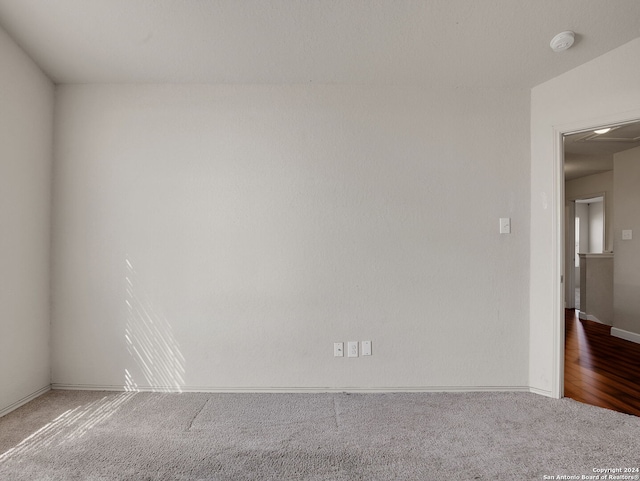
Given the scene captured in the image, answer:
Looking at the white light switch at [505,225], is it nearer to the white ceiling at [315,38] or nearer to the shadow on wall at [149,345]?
the white ceiling at [315,38]

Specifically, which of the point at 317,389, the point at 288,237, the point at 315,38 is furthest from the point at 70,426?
the point at 315,38

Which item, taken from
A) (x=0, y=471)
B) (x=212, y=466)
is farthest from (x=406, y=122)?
(x=0, y=471)

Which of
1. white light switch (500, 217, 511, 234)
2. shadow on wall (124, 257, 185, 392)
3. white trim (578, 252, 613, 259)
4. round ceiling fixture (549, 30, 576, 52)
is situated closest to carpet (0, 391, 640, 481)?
shadow on wall (124, 257, 185, 392)

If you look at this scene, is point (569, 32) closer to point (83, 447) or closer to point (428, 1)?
point (428, 1)

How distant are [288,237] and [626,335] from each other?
4683 mm

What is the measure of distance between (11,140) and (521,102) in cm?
382

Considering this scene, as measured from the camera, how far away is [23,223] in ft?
7.64

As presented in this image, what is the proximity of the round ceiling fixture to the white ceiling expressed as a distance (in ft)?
0.15

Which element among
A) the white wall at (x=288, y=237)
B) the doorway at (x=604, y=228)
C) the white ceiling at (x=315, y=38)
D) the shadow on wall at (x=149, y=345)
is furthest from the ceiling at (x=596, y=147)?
the shadow on wall at (x=149, y=345)

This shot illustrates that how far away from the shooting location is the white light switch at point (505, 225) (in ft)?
8.34

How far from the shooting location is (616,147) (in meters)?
4.23

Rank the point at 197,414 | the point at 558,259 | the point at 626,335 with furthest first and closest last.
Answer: the point at 626,335
the point at 558,259
the point at 197,414

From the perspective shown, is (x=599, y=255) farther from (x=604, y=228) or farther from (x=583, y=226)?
(x=583, y=226)

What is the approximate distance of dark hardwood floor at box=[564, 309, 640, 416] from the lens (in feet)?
7.88
